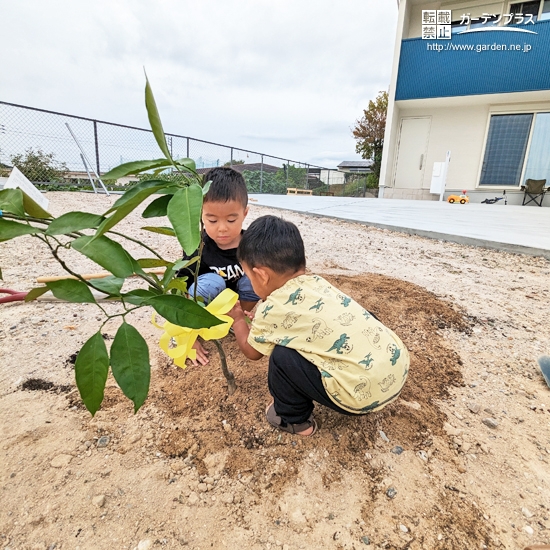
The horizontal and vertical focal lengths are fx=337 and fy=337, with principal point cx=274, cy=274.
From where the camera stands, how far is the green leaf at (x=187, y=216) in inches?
14.7

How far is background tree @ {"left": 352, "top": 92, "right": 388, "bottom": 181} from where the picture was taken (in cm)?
1633

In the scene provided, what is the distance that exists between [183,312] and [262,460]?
0.68m

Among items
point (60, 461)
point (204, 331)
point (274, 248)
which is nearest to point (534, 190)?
point (274, 248)

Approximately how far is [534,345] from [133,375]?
1.78 metres

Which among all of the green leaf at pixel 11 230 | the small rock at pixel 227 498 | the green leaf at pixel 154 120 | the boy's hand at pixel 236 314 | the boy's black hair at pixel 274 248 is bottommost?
the small rock at pixel 227 498

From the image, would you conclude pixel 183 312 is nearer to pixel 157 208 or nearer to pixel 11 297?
→ pixel 157 208

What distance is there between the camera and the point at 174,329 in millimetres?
742

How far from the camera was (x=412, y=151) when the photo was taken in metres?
10.3

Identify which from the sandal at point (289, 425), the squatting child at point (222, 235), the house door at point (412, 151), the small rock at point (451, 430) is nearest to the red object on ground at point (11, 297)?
the squatting child at point (222, 235)

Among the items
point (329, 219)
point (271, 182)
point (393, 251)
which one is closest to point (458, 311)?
point (393, 251)

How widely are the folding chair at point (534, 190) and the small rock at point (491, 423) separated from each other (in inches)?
404

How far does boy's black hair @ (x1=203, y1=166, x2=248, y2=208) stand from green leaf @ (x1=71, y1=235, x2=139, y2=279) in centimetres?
91

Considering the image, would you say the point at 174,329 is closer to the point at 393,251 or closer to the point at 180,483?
the point at 180,483

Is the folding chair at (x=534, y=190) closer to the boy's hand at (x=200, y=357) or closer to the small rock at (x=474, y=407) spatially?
the small rock at (x=474, y=407)
